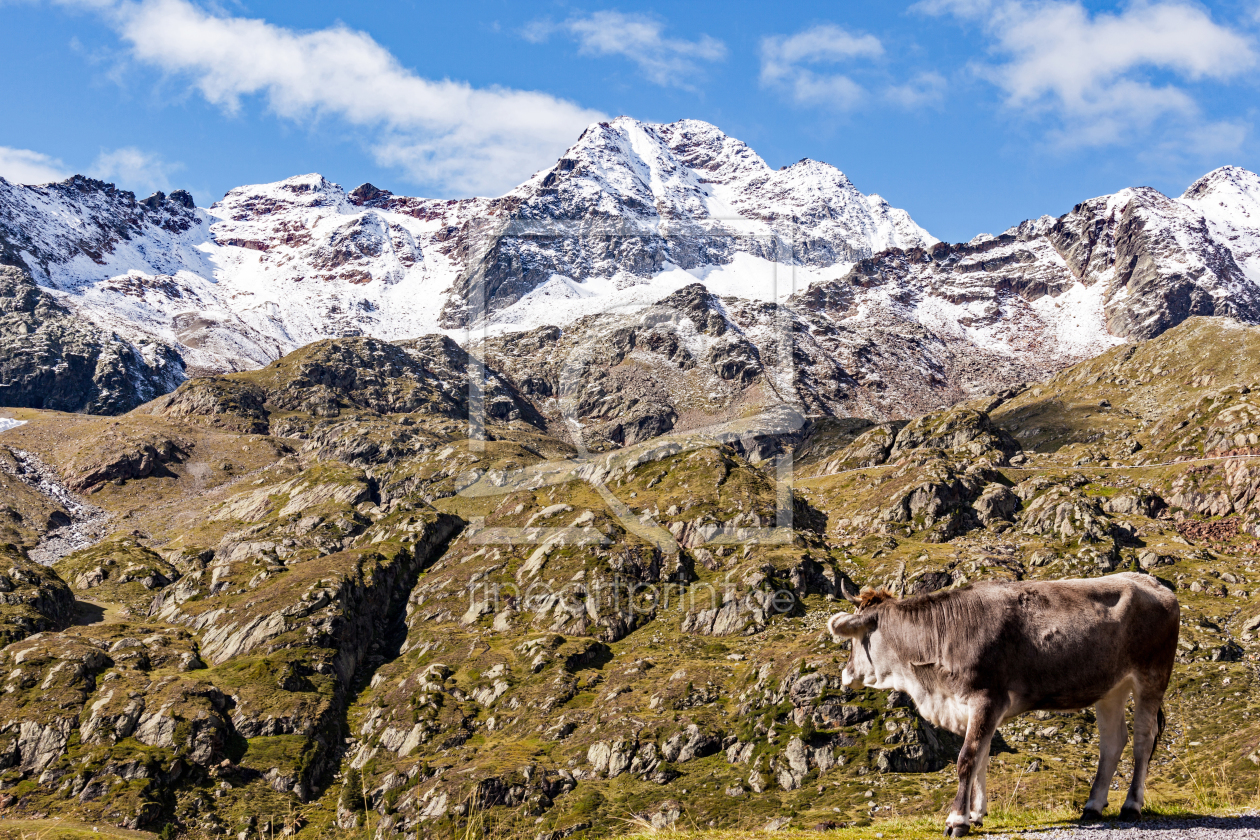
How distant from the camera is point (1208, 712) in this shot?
108 meters

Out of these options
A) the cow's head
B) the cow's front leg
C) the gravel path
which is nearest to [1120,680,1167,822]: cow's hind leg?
the gravel path

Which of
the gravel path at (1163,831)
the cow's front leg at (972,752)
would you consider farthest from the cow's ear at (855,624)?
the gravel path at (1163,831)

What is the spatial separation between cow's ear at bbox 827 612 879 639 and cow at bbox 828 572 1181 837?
30 millimetres

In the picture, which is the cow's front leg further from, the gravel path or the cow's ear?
the cow's ear

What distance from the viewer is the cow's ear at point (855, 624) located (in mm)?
16484

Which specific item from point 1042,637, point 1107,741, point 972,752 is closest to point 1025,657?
point 1042,637

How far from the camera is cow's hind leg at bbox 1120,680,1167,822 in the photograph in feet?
51.9

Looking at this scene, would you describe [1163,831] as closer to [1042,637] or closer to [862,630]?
[1042,637]

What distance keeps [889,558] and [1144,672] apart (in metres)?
188

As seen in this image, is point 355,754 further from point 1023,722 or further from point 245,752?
point 1023,722

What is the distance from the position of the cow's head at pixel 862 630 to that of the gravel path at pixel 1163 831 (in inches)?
149

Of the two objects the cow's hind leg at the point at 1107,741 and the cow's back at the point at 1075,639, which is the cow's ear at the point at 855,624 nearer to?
the cow's back at the point at 1075,639

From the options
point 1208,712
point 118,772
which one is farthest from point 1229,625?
point 118,772

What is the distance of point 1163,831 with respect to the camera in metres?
14.2
